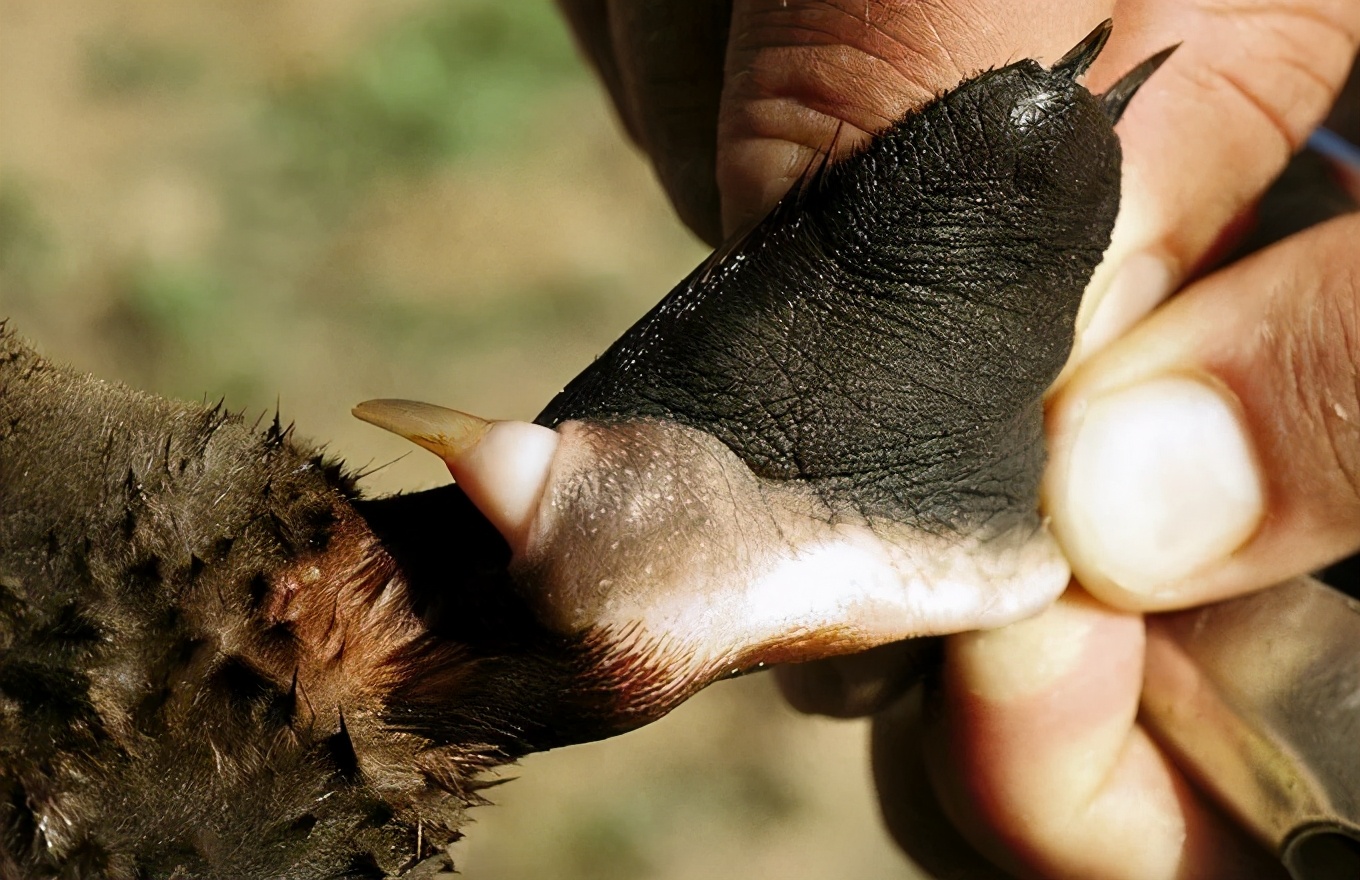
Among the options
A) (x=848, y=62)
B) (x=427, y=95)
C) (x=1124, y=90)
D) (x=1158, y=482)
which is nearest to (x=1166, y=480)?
(x=1158, y=482)

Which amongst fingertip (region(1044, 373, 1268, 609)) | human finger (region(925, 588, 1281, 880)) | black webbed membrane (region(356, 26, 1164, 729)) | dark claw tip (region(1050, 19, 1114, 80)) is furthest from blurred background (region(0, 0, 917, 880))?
dark claw tip (region(1050, 19, 1114, 80))

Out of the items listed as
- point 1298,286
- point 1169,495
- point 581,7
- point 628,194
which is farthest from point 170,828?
point 628,194

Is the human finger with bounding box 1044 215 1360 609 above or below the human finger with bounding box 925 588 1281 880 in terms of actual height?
above

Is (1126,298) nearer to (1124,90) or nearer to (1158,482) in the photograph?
(1158,482)

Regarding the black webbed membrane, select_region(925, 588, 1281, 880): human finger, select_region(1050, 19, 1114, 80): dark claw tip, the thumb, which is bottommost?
select_region(925, 588, 1281, 880): human finger

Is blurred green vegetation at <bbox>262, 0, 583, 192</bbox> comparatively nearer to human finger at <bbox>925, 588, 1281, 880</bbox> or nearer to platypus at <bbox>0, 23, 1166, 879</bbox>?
human finger at <bbox>925, 588, 1281, 880</bbox>

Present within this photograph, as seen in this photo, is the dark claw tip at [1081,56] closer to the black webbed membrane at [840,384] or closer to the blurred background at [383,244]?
the black webbed membrane at [840,384]
